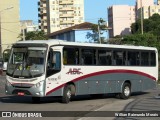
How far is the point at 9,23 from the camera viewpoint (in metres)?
139

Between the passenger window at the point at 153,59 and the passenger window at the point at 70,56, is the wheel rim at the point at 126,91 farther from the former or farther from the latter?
the passenger window at the point at 70,56

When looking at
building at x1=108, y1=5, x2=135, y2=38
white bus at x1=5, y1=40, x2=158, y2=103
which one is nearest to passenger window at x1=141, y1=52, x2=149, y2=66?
white bus at x1=5, y1=40, x2=158, y2=103

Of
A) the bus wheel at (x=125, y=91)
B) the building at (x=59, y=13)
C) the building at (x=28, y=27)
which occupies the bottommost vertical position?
the bus wheel at (x=125, y=91)

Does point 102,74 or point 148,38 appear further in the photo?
point 148,38

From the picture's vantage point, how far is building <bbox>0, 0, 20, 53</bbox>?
445 feet

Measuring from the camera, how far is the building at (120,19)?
161625 mm

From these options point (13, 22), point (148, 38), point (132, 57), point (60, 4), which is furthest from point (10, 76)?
point (60, 4)

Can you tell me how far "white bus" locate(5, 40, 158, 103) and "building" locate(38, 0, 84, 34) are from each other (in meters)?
133

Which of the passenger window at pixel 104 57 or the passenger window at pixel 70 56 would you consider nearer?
the passenger window at pixel 70 56

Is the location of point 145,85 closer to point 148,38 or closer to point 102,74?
point 102,74

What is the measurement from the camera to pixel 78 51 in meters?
21.8

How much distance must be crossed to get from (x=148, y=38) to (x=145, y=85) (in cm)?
3265

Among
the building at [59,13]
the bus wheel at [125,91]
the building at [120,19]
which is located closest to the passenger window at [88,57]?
the bus wheel at [125,91]

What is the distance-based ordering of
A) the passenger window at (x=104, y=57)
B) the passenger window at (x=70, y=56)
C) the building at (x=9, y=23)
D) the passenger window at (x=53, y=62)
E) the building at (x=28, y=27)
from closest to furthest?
the passenger window at (x=53, y=62) < the passenger window at (x=70, y=56) < the passenger window at (x=104, y=57) < the building at (x=28, y=27) < the building at (x=9, y=23)
